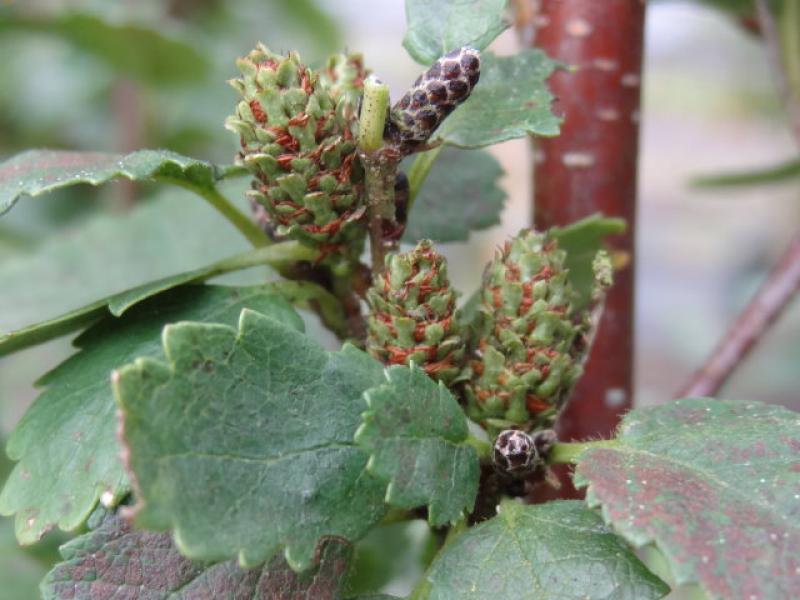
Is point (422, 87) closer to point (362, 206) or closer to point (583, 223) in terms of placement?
point (362, 206)

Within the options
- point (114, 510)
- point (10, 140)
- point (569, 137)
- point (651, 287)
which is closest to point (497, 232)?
point (651, 287)

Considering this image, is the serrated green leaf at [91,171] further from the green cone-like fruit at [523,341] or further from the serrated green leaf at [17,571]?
the serrated green leaf at [17,571]

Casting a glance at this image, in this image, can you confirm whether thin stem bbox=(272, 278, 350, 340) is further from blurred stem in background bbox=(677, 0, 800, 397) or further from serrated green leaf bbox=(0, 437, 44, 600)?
serrated green leaf bbox=(0, 437, 44, 600)

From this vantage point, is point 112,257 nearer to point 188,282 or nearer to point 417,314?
point 188,282

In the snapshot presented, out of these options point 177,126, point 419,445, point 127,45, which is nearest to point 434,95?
point 419,445

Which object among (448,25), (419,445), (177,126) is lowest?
(419,445)
